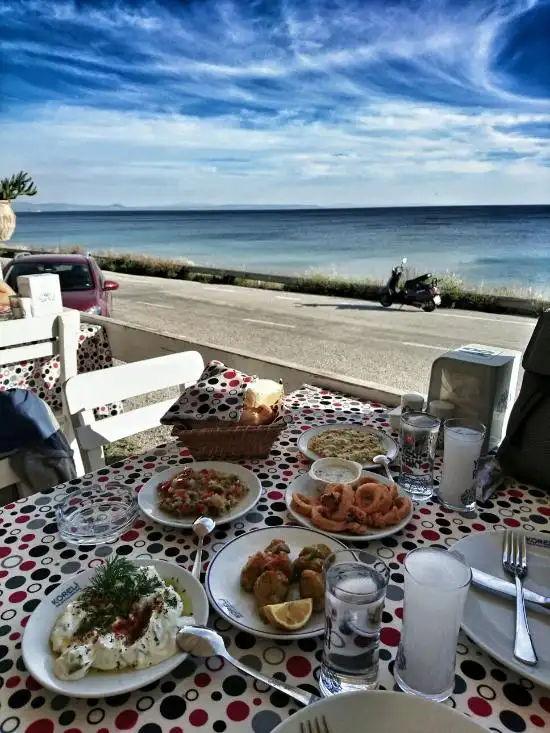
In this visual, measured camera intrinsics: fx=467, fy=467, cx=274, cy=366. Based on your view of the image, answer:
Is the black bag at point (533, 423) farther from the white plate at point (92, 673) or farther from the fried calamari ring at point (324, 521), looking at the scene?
the white plate at point (92, 673)

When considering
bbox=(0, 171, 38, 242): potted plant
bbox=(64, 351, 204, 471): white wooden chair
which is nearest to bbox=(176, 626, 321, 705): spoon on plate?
bbox=(64, 351, 204, 471): white wooden chair

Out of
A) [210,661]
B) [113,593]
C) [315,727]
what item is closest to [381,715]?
[315,727]

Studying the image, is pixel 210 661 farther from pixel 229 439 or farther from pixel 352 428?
pixel 352 428

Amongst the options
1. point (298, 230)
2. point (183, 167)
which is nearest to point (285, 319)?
point (183, 167)

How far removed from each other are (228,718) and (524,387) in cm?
72

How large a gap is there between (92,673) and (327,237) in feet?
95.3

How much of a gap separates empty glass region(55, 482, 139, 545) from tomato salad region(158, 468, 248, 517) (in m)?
0.05

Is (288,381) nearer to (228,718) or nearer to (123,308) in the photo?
(228,718)

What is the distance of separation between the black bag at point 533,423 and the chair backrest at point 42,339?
5.15ft

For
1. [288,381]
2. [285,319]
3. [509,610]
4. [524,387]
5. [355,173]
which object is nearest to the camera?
[509,610]

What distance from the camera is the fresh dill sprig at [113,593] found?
485 mm

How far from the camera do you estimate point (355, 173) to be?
10.9m

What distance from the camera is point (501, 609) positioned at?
54 cm

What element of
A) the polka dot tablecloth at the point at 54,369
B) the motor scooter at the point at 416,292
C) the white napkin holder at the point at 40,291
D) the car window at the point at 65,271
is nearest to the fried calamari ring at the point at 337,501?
the polka dot tablecloth at the point at 54,369
